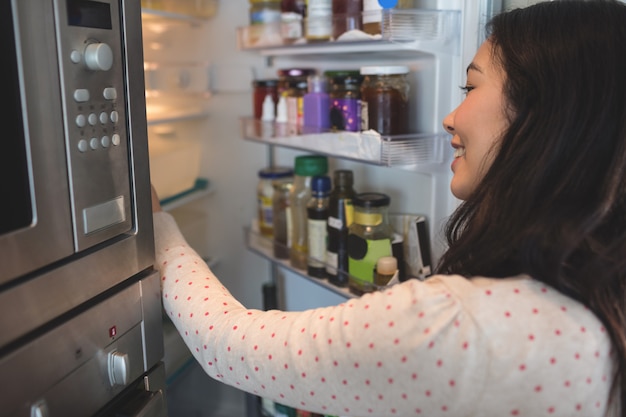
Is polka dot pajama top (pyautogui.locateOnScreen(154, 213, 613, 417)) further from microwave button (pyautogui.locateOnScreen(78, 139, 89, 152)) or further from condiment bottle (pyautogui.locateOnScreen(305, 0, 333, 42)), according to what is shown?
condiment bottle (pyautogui.locateOnScreen(305, 0, 333, 42))

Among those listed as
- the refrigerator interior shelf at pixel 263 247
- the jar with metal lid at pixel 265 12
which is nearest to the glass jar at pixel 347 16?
the jar with metal lid at pixel 265 12

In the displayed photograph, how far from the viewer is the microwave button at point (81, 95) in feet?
2.12

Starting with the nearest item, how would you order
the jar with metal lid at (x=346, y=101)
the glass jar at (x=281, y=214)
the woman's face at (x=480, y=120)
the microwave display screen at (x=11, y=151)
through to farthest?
the microwave display screen at (x=11, y=151)
the woman's face at (x=480, y=120)
the jar with metal lid at (x=346, y=101)
the glass jar at (x=281, y=214)

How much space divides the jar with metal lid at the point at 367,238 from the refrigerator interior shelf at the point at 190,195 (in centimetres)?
49

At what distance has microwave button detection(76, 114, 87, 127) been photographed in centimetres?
65

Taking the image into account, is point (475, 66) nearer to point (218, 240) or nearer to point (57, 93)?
point (57, 93)

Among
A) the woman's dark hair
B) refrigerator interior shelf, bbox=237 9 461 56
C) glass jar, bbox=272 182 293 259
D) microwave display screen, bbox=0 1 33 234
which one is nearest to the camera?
microwave display screen, bbox=0 1 33 234

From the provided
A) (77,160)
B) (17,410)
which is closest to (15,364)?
(17,410)

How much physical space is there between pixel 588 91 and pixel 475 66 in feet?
0.57

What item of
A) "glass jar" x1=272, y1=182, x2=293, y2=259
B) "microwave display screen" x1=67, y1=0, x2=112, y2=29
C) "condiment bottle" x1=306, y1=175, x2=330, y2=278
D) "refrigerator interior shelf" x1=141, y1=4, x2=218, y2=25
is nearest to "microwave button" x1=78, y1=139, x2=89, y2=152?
"microwave display screen" x1=67, y1=0, x2=112, y2=29

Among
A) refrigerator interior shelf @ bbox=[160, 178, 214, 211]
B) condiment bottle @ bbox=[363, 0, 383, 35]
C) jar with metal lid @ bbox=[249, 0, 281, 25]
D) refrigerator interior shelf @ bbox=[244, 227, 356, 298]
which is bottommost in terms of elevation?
refrigerator interior shelf @ bbox=[244, 227, 356, 298]

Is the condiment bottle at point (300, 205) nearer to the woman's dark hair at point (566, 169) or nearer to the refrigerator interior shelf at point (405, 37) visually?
the refrigerator interior shelf at point (405, 37)

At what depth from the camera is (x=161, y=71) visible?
1548 mm

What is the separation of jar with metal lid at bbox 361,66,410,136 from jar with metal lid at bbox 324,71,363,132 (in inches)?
1.0
